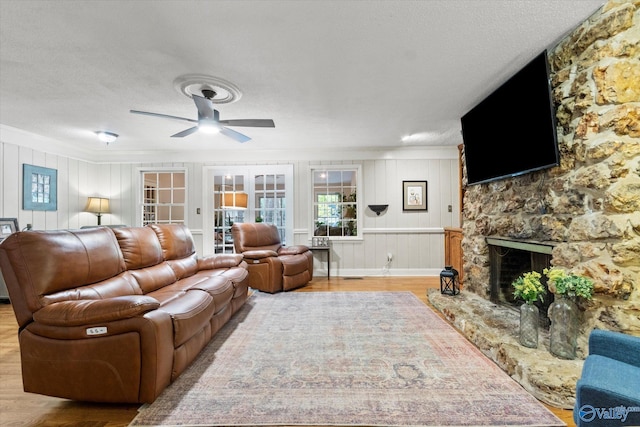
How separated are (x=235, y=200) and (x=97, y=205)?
8.50 feet

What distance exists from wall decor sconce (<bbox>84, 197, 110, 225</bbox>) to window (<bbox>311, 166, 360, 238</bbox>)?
3.94 meters

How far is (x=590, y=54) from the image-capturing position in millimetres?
2070

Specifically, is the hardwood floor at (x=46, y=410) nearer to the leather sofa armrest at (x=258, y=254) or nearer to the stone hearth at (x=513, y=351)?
the stone hearth at (x=513, y=351)

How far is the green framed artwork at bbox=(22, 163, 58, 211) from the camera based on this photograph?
450 centimetres

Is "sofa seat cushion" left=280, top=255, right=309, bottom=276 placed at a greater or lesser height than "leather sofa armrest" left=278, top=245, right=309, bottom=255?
lesser

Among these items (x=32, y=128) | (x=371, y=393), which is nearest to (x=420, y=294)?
(x=371, y=393)

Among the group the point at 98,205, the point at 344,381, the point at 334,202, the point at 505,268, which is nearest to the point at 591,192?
the point at 505,268

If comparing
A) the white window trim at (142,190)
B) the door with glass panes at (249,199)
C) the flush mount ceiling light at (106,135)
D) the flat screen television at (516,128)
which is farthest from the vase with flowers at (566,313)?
the white window trim at (142,190)

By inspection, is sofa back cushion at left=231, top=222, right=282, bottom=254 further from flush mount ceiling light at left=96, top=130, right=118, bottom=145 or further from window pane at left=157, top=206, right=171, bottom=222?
flush mount ceiling light at left=96, top=130, right=118, bottom=145

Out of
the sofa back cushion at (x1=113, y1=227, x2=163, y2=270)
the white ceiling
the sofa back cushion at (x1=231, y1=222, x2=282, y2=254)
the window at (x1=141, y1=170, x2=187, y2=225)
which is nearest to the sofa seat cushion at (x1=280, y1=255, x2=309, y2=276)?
the sofa back cushion at (x1=231, y1=222, x2=282, y2=254)

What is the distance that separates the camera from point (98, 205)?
18.4ft

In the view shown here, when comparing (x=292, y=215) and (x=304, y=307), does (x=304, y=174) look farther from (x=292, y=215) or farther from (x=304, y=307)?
(x=304, y=307)

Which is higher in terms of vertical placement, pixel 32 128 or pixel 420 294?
pixel 32 128

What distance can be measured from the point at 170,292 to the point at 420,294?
3.25 m
